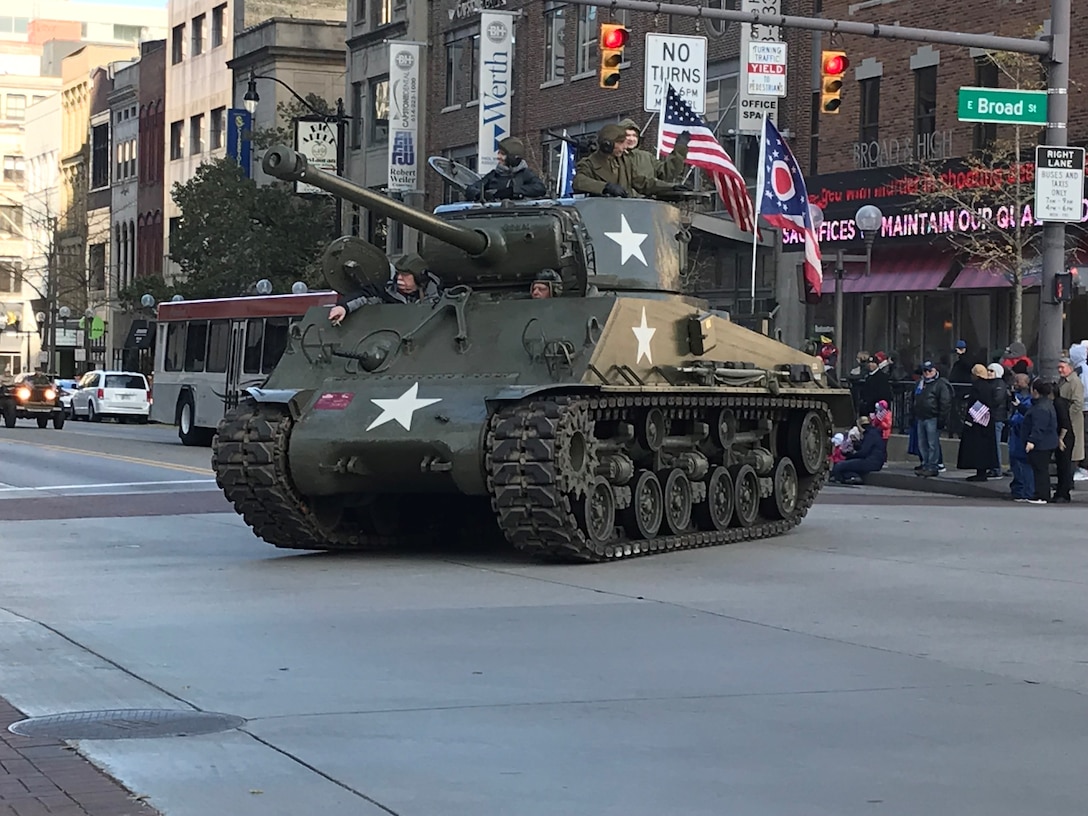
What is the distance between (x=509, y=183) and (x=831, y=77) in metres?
9.46

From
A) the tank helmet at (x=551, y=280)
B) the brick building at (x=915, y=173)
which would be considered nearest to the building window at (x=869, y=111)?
the brick building at (x=915, y=173)

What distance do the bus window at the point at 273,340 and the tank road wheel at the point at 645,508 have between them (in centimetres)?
1966

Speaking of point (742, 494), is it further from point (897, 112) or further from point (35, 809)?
point (897, 112)

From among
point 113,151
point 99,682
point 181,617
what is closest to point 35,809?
point 99,682

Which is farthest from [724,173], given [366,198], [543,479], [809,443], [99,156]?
[99,156]

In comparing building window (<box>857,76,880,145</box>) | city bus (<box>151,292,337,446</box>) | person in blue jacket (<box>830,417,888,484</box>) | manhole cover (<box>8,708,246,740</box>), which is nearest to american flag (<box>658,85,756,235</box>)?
person in blue jacket (<box>830,417,888,484</box>)

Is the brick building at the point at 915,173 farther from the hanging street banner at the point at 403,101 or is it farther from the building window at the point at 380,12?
the building window at the point at 380,12

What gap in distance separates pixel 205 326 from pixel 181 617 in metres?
26.5

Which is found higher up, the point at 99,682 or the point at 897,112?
the point at 897,112

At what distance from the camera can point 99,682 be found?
31.0 feet

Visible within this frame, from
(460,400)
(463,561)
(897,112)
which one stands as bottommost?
(463,561)

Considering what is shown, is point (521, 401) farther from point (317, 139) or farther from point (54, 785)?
point (317, 139)

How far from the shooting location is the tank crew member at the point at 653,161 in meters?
17.9

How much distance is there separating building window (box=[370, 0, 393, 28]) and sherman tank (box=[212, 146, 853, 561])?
43.5 meters
